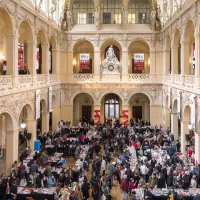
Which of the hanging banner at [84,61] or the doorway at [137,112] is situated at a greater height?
the hanging banner at [84,61]

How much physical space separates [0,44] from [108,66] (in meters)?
11.2

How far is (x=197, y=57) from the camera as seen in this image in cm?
1859

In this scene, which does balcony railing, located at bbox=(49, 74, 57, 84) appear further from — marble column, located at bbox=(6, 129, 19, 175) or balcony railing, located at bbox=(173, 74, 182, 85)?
balcony railing, located at bbox=(173, 74, 182, 85)

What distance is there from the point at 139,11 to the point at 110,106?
396 inches

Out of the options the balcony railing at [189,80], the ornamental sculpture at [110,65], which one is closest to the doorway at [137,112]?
the ornamental sculpture at [110,65]

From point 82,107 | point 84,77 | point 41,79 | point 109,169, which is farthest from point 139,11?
point 109,169

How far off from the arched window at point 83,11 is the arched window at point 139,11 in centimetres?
390

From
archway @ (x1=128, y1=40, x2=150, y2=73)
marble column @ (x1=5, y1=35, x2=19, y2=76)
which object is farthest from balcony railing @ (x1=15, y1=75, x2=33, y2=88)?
archway @ (x1=128, y1=40, x2=150, y2=73)

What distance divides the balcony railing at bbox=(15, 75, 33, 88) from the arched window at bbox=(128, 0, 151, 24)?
15.5 metres

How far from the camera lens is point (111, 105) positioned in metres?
34.8

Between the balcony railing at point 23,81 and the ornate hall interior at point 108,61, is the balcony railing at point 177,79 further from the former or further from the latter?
the balcony railing at point 23,81

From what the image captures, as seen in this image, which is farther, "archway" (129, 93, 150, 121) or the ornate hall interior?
"archway" (129, 93, 150, 121)

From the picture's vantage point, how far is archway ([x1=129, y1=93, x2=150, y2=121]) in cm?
3428

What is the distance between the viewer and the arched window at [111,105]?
3469 cm
